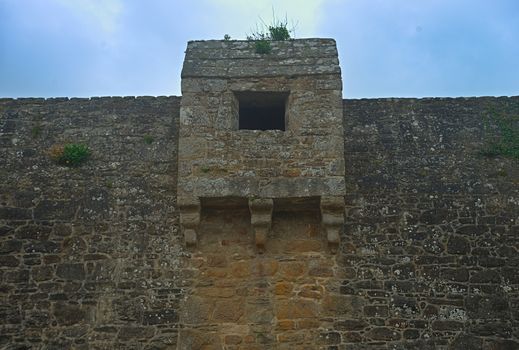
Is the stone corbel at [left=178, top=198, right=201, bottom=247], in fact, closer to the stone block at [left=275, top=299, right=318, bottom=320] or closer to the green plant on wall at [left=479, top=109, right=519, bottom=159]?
the stone block at [left=275, top=299, right=318, bottom=320]

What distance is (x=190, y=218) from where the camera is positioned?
27.9 feet

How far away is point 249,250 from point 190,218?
77cm

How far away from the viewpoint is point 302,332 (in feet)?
26.7

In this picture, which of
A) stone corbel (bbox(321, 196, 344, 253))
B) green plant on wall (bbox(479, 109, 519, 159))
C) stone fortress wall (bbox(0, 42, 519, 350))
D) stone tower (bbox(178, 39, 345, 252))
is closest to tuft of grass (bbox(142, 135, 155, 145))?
stone fortress wall (bbox(0, 42, 519, 350))

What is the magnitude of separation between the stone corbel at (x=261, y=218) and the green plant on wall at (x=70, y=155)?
231 cm

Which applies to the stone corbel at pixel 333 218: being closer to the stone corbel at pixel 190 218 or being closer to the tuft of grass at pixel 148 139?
the stone corbel at pixel 190 218

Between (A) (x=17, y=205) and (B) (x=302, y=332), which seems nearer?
(B) (x=302, y=332)

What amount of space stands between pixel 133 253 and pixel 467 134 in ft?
14.5

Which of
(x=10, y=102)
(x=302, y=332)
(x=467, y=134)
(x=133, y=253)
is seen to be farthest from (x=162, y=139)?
(x=467, y=134)

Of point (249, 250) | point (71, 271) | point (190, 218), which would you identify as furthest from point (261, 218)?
point (71, 271)

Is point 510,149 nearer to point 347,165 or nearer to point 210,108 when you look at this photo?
point 347,165

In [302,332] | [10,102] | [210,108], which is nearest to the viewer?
[302,332]

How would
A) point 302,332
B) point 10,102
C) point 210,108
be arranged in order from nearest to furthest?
point 302,332 < point 210,108 < point 10,102

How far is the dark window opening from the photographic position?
9197 mm
